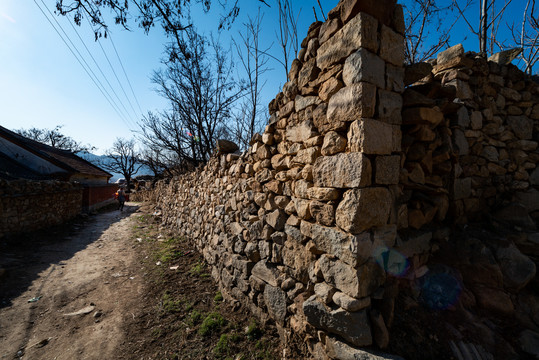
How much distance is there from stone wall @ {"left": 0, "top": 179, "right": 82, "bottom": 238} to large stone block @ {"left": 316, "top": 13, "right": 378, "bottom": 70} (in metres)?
9.52

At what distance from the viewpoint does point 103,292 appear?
3881 mm

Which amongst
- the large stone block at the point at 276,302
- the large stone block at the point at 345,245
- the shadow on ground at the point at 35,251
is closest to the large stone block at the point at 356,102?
the large stone block at the point at 345,245

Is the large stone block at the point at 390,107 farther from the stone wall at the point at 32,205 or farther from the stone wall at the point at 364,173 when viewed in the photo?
the stone wall at the point at 32,205

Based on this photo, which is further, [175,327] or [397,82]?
[175,327]

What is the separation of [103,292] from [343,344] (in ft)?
14.1

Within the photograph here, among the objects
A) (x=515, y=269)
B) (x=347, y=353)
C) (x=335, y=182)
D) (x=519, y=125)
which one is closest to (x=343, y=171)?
(x=335, y=182)

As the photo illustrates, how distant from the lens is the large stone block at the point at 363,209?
1.58 m

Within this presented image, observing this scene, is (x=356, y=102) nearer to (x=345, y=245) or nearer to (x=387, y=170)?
(x=387, y=170)

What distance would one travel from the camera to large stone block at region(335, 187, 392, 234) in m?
1.58

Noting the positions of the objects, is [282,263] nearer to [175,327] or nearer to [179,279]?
[175,327]

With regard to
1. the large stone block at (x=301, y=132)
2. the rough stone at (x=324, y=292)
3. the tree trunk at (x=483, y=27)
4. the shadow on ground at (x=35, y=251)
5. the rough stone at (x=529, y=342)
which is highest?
the tree trunk at (x=483, y=27)

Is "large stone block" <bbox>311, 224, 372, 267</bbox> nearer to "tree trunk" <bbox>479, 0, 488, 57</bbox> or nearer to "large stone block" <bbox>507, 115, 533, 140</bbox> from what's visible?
"large stone block" <bbox>507, 115, 533, 140</bbox>

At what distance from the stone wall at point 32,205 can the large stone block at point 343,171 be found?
30.5 ft

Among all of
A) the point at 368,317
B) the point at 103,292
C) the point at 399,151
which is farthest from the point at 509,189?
the point at 103,292
